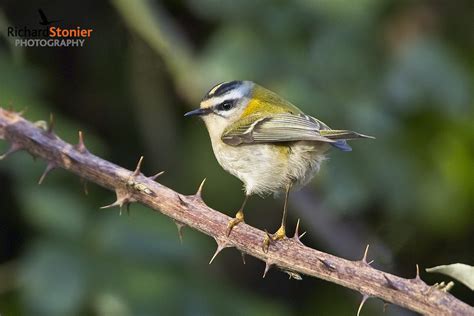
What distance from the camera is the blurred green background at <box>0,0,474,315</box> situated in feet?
16.4

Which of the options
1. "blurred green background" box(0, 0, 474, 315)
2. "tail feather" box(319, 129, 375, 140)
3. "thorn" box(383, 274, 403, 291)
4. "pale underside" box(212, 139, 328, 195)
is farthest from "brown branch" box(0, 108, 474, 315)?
"blurred green background" box(0, 0, 474, 315)

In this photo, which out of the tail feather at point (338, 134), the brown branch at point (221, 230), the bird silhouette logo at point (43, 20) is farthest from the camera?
the bird silhouette logo at point (43, 20)

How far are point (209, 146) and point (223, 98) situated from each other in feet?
5.99

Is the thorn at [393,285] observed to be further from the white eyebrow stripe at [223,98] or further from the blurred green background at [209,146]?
the white eyebrow stripe at [223,98]

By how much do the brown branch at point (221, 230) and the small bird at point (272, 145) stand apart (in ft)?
2.54

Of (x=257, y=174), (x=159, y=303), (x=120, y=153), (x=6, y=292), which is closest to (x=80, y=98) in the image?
(x=120, y=153)

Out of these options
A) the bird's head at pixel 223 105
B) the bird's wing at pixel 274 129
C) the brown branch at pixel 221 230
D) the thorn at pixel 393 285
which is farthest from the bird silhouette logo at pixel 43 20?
the thorn at pixel 393 285

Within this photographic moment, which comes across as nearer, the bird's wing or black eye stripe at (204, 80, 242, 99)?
the bird's wing

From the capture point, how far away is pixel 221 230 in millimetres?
3037

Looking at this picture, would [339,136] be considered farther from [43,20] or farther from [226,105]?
[43,20]

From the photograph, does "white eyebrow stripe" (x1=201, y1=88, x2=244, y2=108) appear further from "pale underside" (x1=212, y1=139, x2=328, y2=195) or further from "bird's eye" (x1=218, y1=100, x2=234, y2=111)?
"pale underside" (x1=212, y1=139, x2=328, y2=195)

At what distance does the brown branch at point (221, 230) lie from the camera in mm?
2838

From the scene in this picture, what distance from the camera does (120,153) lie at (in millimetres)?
6516

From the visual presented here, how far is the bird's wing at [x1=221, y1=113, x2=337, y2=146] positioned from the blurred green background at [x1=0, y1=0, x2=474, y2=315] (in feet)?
2.78
